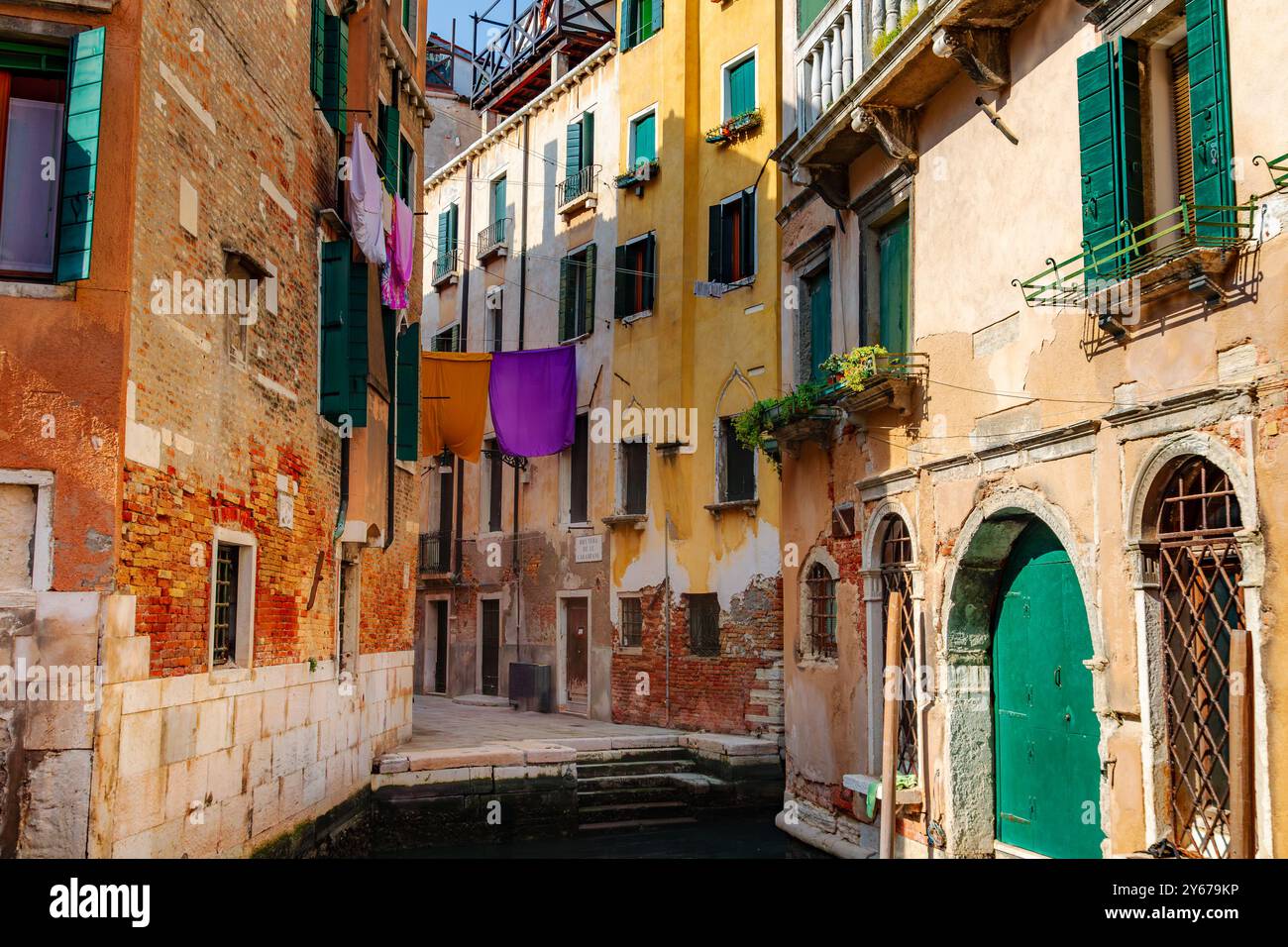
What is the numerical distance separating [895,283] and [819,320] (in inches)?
67.7

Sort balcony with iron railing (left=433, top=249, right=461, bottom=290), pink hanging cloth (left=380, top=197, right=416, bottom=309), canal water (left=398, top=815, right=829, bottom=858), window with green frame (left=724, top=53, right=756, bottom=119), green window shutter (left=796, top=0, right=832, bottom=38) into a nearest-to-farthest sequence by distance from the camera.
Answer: green window shutter (left=796, top=0, right=832, bottom=38), canal water (left=398, top=815, right=829, bottom=858), pink hanging cloth (left=380, top=197, right=416, bottom=309), window with green frame (left=724, top=53, right=756, bottom=119), balcony with iron railing (left=433, top=249, right=461, bottom=290)

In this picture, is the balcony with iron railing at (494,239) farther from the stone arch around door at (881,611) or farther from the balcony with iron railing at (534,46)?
the stone arch around door at (881,611)

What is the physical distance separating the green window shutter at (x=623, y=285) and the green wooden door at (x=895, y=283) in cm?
911

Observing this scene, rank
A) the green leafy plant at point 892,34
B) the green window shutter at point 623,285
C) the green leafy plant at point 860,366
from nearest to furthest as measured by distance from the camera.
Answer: the green leafy plant at point 892,34
the green leafy plant at point 860,366
the green window shutter at point 623,285

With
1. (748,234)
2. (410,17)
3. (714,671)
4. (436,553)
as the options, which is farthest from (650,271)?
(436,553)

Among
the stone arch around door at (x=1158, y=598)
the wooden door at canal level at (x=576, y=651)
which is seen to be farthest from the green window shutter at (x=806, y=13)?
the wooden door at canal level at (x=576, y=651)

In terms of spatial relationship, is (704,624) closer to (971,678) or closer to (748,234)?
(748,234)

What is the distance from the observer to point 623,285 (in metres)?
19.4

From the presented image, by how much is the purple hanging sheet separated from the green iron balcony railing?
1238cm

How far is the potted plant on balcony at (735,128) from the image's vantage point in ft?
55.9

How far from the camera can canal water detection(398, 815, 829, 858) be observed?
1250 cm

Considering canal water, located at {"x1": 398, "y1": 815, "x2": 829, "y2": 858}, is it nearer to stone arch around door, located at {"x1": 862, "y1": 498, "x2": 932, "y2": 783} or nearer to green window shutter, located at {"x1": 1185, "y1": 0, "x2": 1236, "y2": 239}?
stone arch around door, located at {"x1": 862, "y1": 498, "x2": 932, "y2": 783}

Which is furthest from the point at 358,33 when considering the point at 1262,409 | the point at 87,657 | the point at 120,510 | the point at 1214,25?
the point at 1262,409

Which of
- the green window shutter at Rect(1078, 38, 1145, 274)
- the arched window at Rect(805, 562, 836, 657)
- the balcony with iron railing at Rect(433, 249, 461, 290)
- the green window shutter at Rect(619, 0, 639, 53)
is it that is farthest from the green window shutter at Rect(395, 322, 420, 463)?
the balcony with iron railing at Rect(433, 249, 461, 290)
